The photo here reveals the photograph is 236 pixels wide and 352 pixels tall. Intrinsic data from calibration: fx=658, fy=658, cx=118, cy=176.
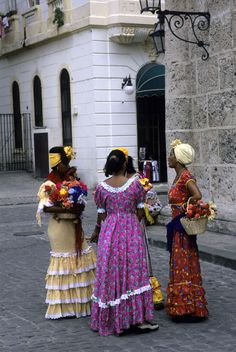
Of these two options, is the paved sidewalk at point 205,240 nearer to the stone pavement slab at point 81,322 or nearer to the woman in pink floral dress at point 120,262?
the stone pavement slab at point 81,322

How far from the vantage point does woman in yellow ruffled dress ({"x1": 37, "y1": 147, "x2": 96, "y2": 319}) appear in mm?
6617

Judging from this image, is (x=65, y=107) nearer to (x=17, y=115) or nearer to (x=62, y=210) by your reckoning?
(x=17, y=115)

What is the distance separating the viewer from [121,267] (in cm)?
592

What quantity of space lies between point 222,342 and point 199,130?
6.00 metres

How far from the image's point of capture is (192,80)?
451 inches

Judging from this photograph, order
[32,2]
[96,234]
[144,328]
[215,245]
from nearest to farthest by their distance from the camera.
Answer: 1. [144,328]
2. [96,234]
3. [215,245]
4. [32,2]

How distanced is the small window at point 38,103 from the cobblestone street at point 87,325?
16.4 metres

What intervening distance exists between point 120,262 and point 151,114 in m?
17.4

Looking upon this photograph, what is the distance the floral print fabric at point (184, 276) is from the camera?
6.36m

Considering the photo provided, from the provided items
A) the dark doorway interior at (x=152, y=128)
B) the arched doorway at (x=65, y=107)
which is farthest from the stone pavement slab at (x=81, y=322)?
the arched doorway at (x=65, y=107)

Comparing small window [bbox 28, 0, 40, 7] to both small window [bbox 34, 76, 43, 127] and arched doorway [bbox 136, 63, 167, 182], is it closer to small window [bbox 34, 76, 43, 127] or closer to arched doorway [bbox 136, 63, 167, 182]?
small window [bbox 34, 76, 43, 127]

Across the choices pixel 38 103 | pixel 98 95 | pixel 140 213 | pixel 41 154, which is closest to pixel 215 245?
pixel 140 213

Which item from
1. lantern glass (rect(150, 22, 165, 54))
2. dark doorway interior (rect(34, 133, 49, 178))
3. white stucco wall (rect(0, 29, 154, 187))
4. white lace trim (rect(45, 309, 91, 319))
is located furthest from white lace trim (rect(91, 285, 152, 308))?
dark doorway interior (rect(34, 133, 49, 178))

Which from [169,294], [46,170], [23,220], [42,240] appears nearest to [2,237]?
[42,240]
